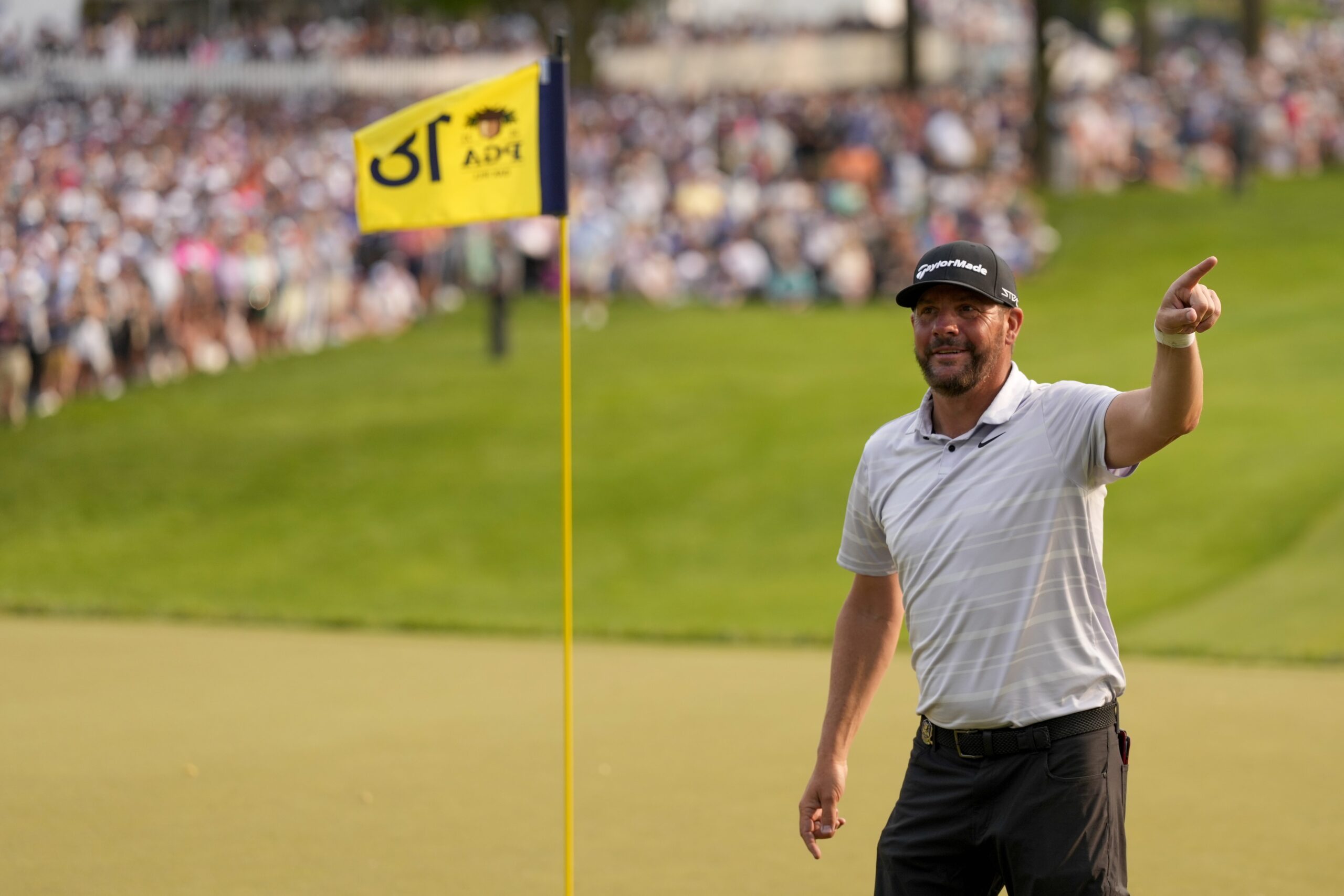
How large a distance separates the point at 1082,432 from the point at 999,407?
0.74 ft

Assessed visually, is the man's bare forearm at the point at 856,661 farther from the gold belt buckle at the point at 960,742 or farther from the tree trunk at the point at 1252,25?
the tree trunk at the point at 1252,25

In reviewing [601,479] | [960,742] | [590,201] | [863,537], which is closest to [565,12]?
[590,201]

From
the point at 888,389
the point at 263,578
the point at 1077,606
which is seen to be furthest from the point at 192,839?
the point at 888,389

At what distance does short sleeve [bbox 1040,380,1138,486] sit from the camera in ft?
12.3

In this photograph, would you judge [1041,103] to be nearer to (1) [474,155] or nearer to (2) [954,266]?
(1) [474,155]

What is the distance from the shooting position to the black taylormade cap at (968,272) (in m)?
3.87

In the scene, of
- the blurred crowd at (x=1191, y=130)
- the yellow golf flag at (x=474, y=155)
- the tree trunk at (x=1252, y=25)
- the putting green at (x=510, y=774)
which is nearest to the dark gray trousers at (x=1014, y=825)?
the putting green at (x=510, y=774)

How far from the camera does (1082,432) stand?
12.3 ft

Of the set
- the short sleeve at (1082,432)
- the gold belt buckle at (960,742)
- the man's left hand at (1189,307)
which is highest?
the man's left hand at (1189,307)

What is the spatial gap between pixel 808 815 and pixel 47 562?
1309cm

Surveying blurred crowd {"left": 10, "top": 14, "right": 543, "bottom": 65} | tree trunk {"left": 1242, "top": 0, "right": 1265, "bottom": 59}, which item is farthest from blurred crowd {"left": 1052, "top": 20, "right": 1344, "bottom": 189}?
blurred crowd {"left": 10, "top": 14, "right": 543, "bottom": 65}

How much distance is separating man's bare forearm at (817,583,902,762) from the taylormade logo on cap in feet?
2.97

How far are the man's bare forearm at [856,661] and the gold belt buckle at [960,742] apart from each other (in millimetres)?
365

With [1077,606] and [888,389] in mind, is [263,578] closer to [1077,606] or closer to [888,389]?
[888,389]
